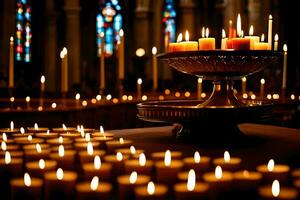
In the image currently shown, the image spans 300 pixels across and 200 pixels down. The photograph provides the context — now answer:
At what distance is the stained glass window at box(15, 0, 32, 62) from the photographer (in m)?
18.8

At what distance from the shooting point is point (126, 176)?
1884 mm

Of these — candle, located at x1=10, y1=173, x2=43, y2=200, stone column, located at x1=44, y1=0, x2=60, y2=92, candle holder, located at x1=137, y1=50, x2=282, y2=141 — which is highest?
stone column, located at x1=44, y1=0, x2=60, y2=92

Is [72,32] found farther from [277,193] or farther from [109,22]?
[277,193]

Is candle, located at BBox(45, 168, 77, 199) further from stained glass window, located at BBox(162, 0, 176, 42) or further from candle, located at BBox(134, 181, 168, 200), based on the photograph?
stained glass window, located at BBox(162, 0, 176, 42)

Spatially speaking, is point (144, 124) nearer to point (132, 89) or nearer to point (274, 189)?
point (274, 189)

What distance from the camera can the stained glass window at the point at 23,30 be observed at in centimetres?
1877

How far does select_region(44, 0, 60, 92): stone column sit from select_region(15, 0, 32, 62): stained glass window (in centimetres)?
88

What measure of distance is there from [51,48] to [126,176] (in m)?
17.6

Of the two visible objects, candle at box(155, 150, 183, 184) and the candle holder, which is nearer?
candle at box(155, 150, 183, 184)

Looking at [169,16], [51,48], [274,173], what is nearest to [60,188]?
[274,173]

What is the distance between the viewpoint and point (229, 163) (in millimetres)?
2109

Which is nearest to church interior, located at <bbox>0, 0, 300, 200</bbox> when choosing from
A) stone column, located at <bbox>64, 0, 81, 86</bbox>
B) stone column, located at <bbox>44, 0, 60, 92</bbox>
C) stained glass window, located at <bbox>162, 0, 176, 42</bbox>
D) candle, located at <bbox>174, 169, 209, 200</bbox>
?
candle, located at <bbox>174, 169, 209, 200</bbox>

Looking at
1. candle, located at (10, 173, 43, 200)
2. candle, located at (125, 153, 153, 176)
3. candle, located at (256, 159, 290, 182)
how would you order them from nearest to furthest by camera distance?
candle, located at (10, 173, 43, 200)
candle, located at (256, 159, 290, 182)
candle, located at (125, 153, 153, 176)

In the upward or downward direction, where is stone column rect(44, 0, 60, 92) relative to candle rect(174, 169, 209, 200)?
upward
